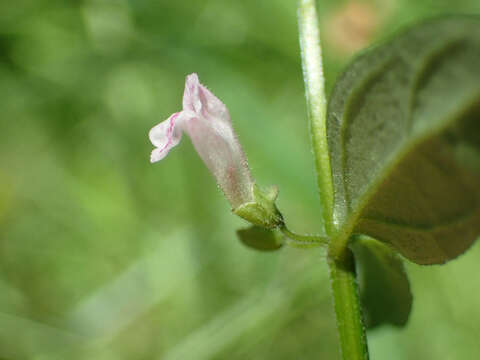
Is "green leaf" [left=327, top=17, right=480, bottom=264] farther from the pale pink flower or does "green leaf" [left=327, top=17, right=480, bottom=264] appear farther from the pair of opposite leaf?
the pale pink flower

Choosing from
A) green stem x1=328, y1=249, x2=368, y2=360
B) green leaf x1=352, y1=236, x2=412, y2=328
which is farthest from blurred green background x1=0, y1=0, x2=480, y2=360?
green stem x1=328, y1=249, x2=368, y2=360

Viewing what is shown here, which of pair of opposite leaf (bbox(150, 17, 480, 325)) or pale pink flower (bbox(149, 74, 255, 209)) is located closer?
pair of opposite leaf (bbox(150, 17, 480, 325))

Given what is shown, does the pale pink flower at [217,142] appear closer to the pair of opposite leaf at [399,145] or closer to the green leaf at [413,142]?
the pair of opposite leaf at [399,145]

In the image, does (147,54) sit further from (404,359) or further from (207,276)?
(404,359)

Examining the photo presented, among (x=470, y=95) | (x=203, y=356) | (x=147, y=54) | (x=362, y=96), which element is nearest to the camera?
(x=470, y=95)

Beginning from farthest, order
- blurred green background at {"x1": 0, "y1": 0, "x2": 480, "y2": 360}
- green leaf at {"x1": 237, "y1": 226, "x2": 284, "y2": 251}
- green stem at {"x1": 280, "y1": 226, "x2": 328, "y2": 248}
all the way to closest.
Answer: blurred green background at {"x1": 0, "y1": 0, "x2": 480, "y2": 360}
green leaf at {"x1": 237, "y1": 226, "x2": 284, "y2": 251}
green stem at {"x1": 280, "y1": 226, "x2": 328, "y2": 248}

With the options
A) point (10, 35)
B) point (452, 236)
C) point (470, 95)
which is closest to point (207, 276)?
point (10, 35)
